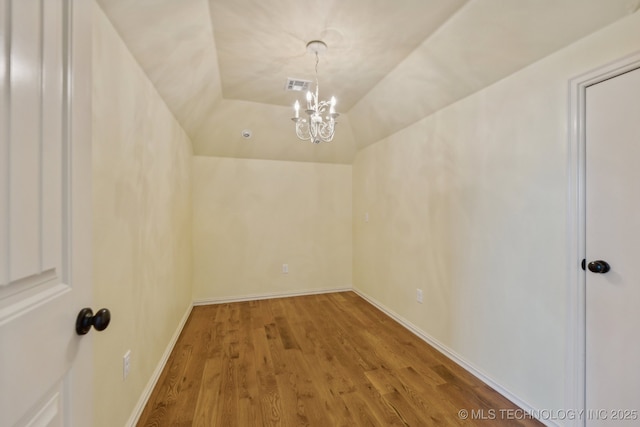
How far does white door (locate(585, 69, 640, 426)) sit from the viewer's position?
4.18 feet

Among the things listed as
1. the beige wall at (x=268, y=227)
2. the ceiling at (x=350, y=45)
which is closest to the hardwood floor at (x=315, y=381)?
the beige wall at (x=268, y=227)

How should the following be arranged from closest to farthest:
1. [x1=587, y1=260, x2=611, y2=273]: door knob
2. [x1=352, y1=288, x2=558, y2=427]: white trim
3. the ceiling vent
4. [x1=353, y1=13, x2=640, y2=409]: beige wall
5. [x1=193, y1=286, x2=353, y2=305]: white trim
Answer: [x1=587, y1=260, x2=611, y2=273]: door knob, [x1=353, y1=13, x2=640, y2=409]: beige wall, [x1=352, y1=288, x2=558, y2=427]: white trim, the ceiling vent, [x1=193, y1=286, x2=353, y2=305]: white trim

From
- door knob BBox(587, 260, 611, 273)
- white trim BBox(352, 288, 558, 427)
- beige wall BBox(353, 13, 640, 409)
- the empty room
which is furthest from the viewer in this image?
white trim BBox(352, 288, 558, 427)

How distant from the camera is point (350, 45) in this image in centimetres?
204

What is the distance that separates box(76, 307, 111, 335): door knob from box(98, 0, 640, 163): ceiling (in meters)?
1.37

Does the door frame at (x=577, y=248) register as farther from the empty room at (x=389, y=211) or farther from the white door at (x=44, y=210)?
the white door at (x=44, y=210)

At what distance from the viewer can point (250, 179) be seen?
3.75 meters


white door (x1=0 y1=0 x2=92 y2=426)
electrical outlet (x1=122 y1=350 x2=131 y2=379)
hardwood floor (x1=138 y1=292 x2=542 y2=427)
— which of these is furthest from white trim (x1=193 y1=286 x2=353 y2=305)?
white door (x1=0 y1=0 x2=92 y2=426)

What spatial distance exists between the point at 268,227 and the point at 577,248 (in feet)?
10.6

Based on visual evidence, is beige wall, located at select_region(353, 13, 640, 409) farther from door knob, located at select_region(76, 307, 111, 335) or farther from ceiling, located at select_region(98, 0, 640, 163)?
door knob, located at select_region(76, 307, 111, 335)

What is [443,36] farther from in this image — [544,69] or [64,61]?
[64,61]

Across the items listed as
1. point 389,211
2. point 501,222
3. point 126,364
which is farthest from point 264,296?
point 501,222

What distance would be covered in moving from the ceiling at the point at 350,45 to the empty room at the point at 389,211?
0.05 ft

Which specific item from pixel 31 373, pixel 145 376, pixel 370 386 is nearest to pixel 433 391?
pixel 370 386
